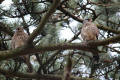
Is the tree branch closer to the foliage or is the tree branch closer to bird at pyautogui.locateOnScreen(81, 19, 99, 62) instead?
the foliage

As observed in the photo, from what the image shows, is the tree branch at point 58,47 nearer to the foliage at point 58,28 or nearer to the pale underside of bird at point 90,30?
the foliage at point 58,28

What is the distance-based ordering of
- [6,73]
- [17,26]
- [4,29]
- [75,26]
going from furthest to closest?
[75,26]
[17,26]
[4,29]
[6,73]

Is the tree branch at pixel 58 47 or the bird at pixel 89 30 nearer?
the tree branch at pixel 58 47

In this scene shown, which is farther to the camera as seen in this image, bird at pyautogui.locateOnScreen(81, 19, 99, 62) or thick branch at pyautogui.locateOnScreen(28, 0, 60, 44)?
bird at pyautogui.locateOnScreen(81, 19, 99, 62)

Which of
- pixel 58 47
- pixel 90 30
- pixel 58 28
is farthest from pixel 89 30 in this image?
pixel 58 47

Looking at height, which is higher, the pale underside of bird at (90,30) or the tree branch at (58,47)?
the tree branch at (58,47)

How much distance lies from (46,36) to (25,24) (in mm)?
291

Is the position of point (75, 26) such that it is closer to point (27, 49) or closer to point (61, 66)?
point (61, 66)

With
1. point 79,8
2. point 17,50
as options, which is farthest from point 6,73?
point 79,8

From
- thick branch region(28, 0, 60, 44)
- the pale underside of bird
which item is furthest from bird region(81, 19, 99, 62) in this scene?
thick branch region(28, 0, 60, 44)

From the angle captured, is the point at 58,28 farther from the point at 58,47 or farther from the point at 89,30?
the point at 58,47

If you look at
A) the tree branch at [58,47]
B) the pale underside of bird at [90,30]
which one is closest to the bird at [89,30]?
the pale underside of bird at [90,30]

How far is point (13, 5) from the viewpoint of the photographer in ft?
9.57

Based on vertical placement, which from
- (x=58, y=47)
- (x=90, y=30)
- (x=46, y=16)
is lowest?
(x=90, y=30)
